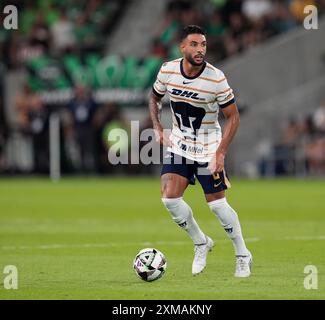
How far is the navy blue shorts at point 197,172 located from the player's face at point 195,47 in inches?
44.0

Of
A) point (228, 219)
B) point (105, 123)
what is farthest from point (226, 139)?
point (105, 123)

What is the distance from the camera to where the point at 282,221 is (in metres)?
20.1

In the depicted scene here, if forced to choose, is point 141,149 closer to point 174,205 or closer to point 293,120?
point 293,120

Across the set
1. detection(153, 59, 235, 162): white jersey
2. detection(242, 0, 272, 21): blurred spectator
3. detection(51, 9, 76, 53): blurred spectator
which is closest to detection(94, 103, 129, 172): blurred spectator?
detection(51, 9, 76, 53): blurred spectator

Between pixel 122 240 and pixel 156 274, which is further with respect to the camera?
pixel 122 240

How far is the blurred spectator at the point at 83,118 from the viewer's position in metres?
33.8

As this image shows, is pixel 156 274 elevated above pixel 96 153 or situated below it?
below

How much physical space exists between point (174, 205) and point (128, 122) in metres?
21.3

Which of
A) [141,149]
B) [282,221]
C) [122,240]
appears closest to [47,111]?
[141,149]

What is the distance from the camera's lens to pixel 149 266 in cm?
1238

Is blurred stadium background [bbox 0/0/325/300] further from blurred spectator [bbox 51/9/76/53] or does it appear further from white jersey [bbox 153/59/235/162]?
white jersey [bbox 153/59/235/162]

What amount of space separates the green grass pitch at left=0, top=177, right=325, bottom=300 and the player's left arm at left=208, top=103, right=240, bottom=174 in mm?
1202

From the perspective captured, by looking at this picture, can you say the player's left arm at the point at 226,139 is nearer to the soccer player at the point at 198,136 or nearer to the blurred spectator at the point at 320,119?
the soccer player at the point at 198,136

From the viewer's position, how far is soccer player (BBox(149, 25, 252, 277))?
12594 millimetres
